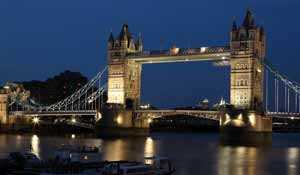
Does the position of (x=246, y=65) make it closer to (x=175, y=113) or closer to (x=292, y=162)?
(x=175, y=113)

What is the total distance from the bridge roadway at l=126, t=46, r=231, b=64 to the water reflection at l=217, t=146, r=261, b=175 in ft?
44.4

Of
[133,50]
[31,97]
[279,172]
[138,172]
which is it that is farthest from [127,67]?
[138,172]

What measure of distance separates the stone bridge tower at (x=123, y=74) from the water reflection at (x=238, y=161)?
2206cm

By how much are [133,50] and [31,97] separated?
2900 cm

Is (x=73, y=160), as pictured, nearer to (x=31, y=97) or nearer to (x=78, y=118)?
(x=78, y=118)

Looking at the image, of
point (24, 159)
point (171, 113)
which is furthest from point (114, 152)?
point (171, 113)

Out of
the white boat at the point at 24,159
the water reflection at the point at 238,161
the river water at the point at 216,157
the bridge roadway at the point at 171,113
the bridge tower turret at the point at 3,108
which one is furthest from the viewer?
the bridge tower turret at the point at 3,108

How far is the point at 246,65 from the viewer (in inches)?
2687

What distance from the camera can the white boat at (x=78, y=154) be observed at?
3717cm

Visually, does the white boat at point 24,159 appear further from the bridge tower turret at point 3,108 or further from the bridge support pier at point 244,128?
the bridge tower turret at point 3,108

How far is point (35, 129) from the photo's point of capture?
8881cm

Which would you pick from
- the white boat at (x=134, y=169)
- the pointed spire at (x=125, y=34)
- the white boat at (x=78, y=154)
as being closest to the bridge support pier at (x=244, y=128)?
the pointed spire at (x=125, y=34)

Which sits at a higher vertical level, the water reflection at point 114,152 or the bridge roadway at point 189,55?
the bridge roadway at point 189,55

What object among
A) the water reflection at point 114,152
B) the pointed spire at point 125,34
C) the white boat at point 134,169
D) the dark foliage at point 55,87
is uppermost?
the pointed spire at point 125,34
